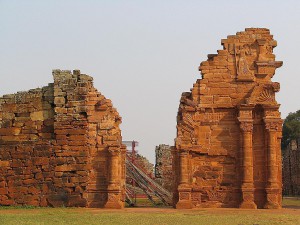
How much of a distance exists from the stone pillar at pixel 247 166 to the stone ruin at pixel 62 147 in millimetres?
4120

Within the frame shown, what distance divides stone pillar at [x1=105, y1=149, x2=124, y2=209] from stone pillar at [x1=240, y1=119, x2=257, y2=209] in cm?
412

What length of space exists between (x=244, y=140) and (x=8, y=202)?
823 cm

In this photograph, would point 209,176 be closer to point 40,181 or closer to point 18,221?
point 40,181

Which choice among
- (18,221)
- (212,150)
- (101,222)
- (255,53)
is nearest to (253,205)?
(212,150)

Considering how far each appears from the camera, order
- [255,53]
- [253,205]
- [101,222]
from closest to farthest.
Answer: [101,222], [253,205], [255,53]

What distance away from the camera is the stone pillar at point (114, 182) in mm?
18047

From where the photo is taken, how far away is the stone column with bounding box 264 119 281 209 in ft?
59.3

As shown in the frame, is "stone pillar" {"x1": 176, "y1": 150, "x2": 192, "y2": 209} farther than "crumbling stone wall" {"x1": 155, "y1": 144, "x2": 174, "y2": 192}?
No

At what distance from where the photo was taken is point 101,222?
12.6 meters

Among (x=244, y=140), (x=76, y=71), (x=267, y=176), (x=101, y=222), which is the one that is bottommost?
(x=101, y=222)

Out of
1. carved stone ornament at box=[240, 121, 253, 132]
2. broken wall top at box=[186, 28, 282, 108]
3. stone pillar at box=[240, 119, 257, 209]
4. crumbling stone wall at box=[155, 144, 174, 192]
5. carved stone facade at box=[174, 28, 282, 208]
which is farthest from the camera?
crumbling stone wall at box=[155, 144, 174, 192]

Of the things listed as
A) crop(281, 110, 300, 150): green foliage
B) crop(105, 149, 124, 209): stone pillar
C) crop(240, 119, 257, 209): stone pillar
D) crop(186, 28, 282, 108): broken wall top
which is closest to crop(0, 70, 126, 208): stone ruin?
crop(105, 149, 124, 209): stone pillar

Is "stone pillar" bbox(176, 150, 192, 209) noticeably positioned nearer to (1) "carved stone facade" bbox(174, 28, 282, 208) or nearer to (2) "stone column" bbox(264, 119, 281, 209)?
(1) "carved stone facade" bbox(174, 28, 282, 208)

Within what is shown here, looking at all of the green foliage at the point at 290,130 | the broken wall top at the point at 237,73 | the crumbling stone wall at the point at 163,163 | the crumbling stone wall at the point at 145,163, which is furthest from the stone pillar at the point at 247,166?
the green foliage at the point at 290,130
